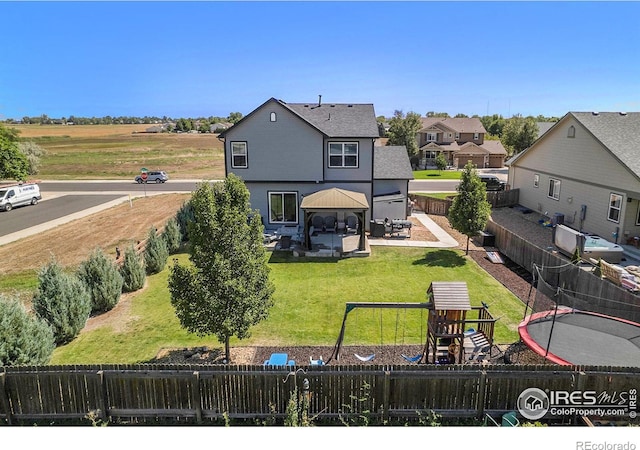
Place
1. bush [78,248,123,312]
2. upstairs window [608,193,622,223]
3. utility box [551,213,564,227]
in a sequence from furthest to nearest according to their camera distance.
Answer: utility box [551,213,564,227]
upstairs window [608,193,622,223]
bush [78,248,123,312]

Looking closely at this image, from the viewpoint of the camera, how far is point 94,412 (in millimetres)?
8469

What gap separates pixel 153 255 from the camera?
18969mm

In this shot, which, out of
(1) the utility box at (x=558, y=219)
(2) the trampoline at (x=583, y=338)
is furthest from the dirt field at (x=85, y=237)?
(1) the utility box at (x=558, y=219)

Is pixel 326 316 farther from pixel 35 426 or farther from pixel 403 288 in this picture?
pixel 35 426

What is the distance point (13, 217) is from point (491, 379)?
36182 millimetres

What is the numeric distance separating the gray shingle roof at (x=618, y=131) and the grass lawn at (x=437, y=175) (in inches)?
979

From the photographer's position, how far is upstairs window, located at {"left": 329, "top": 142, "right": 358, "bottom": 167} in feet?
81.2

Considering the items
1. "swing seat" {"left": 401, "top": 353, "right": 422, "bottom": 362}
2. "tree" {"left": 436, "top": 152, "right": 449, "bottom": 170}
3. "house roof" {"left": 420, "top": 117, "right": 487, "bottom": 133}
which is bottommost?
"swing seat" {"left": 401, "top": 353, "right": 422, "bottom": 362}

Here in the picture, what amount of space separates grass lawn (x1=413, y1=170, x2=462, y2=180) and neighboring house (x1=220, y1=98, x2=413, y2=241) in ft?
86.0

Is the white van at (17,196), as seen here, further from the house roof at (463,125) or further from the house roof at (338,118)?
the house roof at (463,125)

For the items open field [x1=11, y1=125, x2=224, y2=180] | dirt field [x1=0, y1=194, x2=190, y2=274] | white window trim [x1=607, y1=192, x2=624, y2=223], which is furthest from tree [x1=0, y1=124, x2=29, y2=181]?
white window trim [x1=607, y1=192, x2=624, y2=223]

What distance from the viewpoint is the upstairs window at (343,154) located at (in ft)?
81.2

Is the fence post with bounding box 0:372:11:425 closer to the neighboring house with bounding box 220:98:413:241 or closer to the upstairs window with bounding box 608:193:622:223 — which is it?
the neighboring house with bounding box 220:98:413:241

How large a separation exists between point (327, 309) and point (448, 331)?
5.29m
